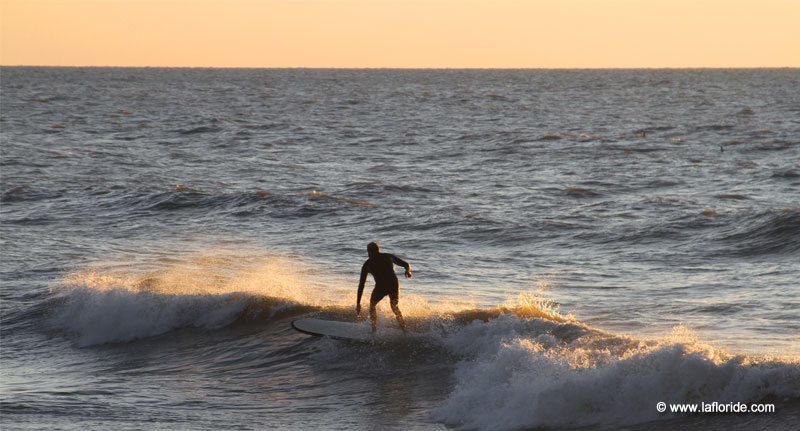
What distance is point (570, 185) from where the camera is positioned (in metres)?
36.0

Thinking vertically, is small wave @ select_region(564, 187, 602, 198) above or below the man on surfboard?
below

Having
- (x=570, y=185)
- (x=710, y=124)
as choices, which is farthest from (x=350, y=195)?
(x=710, y=124)

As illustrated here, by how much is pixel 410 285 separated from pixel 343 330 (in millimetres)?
4437

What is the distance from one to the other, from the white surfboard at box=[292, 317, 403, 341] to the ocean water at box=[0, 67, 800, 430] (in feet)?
0.86

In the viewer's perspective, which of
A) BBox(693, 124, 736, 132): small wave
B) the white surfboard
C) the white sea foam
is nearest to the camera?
the white sea foam

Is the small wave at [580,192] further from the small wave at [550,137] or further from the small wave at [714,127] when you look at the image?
the small wave at [714,127]

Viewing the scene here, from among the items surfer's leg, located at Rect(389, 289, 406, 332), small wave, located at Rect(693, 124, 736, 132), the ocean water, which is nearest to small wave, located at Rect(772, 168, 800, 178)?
the ocean water

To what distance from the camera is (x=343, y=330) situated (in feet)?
54.4

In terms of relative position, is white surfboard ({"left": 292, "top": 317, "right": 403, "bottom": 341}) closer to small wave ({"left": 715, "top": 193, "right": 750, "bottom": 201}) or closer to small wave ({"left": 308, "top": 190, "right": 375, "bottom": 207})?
small wave ({"left": 308, "top": 190, "right": 375, "bottom": 207})

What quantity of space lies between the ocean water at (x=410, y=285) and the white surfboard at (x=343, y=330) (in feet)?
0.86

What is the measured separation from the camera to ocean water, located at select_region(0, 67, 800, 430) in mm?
13289

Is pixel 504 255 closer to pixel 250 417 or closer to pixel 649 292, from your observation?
pixel 649 292

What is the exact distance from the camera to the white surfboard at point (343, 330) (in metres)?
16.3

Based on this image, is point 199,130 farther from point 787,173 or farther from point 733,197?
point 733,197
